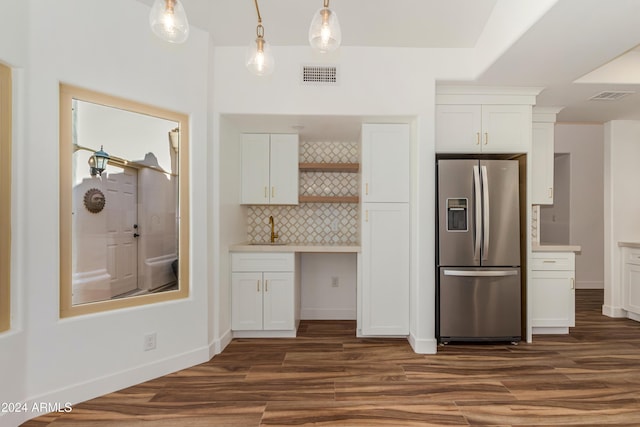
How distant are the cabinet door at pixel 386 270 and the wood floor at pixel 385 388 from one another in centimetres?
22

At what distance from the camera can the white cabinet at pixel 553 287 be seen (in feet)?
11.7

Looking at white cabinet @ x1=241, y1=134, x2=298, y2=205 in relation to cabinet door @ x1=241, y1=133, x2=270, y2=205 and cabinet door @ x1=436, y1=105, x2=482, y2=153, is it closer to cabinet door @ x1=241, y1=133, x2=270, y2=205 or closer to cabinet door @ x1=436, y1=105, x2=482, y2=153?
cabinet door @ x1=241, y1=133, x2=270, y2=205

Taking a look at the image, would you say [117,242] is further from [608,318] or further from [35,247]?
[608,318]

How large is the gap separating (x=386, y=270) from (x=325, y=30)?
2427mm

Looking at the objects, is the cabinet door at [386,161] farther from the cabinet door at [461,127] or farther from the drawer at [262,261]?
the drawer at [262,261]

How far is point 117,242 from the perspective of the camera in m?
2.59

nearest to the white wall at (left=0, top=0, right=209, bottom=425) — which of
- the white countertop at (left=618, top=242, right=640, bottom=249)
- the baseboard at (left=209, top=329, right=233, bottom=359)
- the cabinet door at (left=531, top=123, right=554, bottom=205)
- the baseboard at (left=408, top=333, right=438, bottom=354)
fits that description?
the baseboard at (left=209, top=329, right=233, bottom=359)

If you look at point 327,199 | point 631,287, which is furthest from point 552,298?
point 327,199

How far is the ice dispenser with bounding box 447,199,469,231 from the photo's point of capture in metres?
3.20

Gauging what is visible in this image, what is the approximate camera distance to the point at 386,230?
3.35 metres

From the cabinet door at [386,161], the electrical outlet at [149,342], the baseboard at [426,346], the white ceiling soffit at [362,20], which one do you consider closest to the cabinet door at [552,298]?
the baseboard at [426,346]

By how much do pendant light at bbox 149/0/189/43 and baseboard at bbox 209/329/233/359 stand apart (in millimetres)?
2548

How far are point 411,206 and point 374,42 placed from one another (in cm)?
160

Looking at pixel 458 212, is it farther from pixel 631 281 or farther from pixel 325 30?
pixel 631 281
